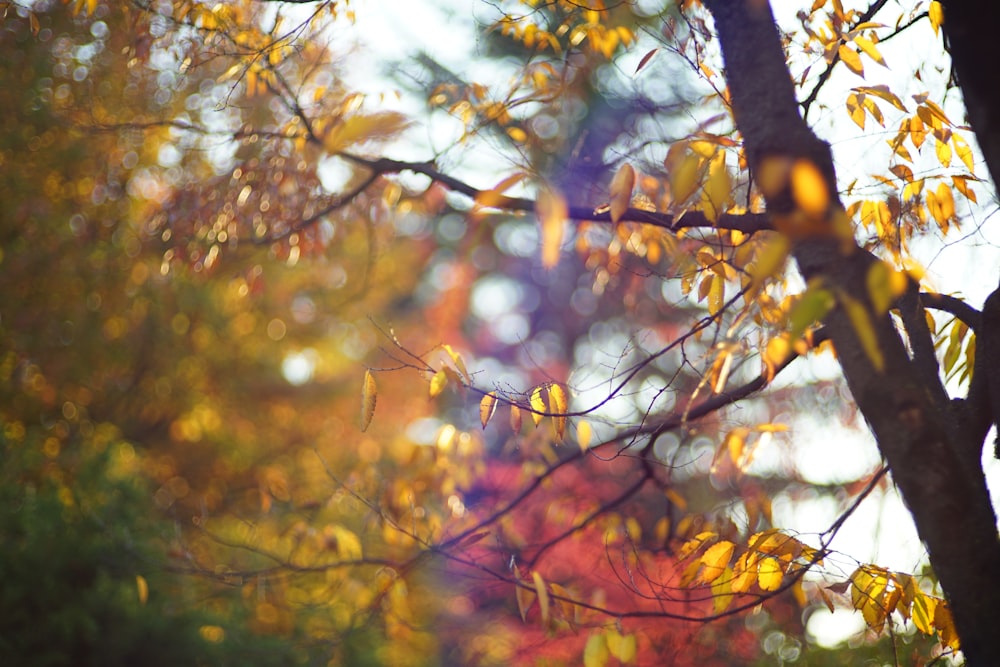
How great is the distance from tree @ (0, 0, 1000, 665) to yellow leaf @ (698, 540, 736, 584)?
0.02 m

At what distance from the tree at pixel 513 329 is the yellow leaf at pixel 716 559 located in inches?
0.7

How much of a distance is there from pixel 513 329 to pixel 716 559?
4.79 metres

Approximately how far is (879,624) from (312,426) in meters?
8.18

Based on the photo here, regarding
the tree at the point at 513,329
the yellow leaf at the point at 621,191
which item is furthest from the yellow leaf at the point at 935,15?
the yellow leaf at the point at 621,191

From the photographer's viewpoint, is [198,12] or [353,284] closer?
[198,12]

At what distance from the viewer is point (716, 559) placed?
2088 millimetres

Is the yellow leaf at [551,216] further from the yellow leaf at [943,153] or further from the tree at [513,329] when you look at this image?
the yellow leaf at [943,153]

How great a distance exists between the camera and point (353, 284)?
973 centimetres

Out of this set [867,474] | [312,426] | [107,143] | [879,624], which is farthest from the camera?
[312,426]

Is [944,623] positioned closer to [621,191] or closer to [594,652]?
[594,652]

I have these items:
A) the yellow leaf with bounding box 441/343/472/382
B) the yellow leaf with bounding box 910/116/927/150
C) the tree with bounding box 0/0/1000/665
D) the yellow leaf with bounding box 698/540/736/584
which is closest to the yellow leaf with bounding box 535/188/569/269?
the tree with bounding box 0/0/1000/665

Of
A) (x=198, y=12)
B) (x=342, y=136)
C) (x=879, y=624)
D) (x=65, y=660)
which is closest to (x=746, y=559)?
(x=879, y=624)

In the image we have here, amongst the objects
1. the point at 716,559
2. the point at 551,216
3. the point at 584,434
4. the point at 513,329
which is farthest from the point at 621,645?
the point at 513,329

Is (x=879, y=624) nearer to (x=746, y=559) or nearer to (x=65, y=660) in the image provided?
(x=746, y=559)
